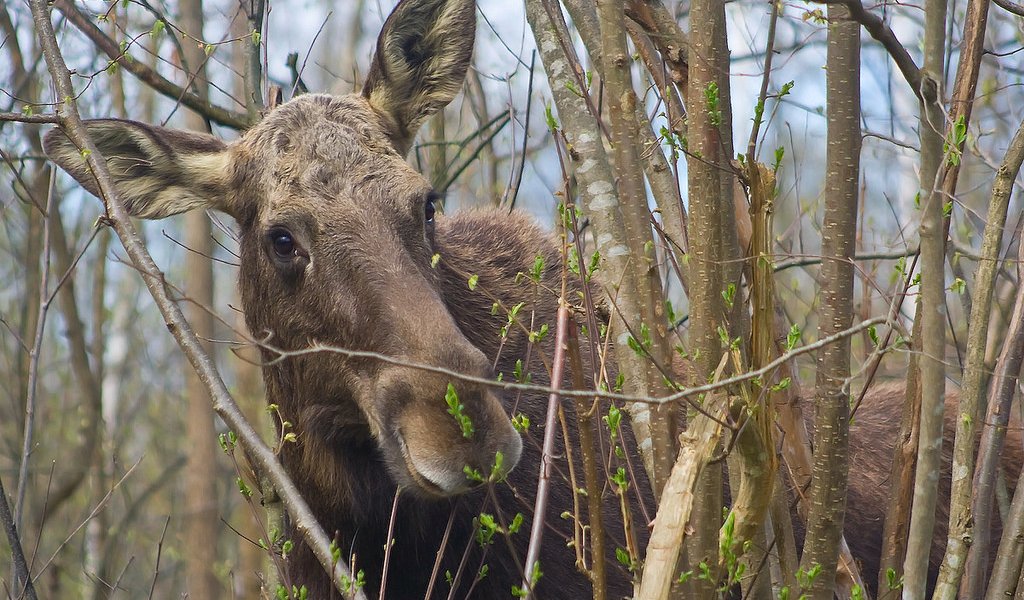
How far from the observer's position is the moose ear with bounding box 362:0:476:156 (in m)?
5.17

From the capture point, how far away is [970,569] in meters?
3.67

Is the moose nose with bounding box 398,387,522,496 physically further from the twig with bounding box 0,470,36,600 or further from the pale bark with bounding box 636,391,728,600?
the twig with bounding box 0,470,36,600

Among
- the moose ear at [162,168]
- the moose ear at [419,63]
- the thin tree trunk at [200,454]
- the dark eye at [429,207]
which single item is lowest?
the thin tree trunk at [200,454]

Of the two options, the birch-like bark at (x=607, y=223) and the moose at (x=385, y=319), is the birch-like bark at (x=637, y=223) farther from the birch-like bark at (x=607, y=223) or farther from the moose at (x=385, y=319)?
the moose at (x=385, y=319)

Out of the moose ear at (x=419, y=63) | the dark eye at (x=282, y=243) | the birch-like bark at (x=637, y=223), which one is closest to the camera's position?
the birch-like bark at (x=637, y=223)

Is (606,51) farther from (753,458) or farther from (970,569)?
(970,569)

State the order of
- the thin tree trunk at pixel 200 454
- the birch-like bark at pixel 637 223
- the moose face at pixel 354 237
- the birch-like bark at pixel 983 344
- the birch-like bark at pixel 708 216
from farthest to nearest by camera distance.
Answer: the thin tree trunk at pixel 200 454 → the moose face at pixel 354 237 → the birch-like bark at pixel 983 344 → the birch-like bark at pixel 637 223 → the birch-like bark at pixel 708 216

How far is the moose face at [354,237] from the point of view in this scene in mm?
3742

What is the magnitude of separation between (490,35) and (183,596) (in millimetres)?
5787

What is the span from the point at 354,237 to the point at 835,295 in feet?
6.23

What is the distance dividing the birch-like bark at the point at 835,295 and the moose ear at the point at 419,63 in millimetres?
2347

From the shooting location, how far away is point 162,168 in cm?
505

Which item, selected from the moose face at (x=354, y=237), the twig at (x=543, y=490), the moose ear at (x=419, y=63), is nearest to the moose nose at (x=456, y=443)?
the moose face at (x=354, y=237)

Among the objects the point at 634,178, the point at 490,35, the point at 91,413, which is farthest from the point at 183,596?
the point at 490,35
